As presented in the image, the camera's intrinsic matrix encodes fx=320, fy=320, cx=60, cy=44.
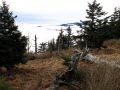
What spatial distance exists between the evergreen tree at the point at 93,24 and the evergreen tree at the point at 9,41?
16.0 m

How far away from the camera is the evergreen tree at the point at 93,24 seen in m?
28.1

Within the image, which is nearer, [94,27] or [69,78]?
[69,78]

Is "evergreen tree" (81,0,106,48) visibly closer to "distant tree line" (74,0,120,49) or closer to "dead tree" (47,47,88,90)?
"distant tree line" (74,0,120,49)

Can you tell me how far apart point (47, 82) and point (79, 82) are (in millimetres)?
1095

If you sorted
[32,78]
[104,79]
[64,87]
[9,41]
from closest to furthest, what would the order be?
[104,79] < [64,87] < [32,78] < [9,41]

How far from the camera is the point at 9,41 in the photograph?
12.2 m

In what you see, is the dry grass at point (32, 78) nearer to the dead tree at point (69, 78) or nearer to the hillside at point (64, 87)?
the hillside at point (64, 87)

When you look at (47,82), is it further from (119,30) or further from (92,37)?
(119,30)

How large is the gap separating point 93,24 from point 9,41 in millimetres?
17540

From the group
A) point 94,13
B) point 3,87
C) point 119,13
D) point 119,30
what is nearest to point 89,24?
point 94,13

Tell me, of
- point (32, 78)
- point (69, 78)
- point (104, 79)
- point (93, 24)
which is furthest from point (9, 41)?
point (93, 24)

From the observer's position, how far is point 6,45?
39.7ft

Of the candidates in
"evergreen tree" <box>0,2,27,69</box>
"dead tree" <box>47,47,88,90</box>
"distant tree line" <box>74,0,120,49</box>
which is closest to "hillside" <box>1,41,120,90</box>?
"dead tree" <box>47,47,88,90</box>

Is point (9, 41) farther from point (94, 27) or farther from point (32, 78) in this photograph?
point (94, 27)
